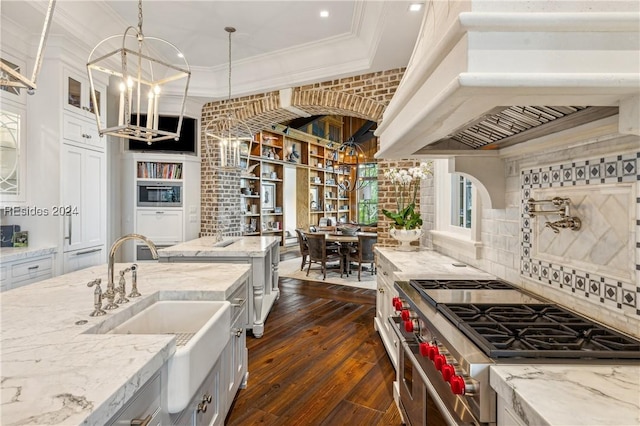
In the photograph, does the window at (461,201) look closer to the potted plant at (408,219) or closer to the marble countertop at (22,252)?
the potted plant at (408,219)

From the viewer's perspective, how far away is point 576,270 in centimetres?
143

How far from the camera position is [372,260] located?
5.91 m

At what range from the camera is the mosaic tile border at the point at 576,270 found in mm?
1173

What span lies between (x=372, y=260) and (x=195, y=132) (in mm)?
3716

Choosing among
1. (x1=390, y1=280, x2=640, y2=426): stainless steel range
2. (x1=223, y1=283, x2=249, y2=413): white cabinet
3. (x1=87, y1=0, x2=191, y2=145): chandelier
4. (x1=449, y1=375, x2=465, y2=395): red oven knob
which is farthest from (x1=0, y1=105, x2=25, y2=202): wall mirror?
(x1=449, y1=375, x2=465, y2=395): red oven knob

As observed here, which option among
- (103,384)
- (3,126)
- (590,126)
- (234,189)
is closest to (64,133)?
(3,126)

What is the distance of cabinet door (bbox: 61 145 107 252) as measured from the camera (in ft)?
12.0

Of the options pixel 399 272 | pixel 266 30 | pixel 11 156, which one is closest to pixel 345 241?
pixel 266 30

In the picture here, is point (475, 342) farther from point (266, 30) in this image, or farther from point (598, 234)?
point (266, 30)

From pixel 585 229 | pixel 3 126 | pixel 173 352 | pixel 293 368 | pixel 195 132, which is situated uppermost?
pixel 195 132

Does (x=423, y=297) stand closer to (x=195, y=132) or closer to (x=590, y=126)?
(x=590, y=126)

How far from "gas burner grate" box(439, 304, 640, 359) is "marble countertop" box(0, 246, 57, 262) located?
3577 mm

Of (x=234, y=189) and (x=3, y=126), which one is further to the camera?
(x=234, y=189)

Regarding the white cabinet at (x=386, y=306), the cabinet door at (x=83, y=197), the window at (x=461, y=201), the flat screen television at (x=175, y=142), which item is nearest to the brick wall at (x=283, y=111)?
the flat screen television at (x=175, y=142)
